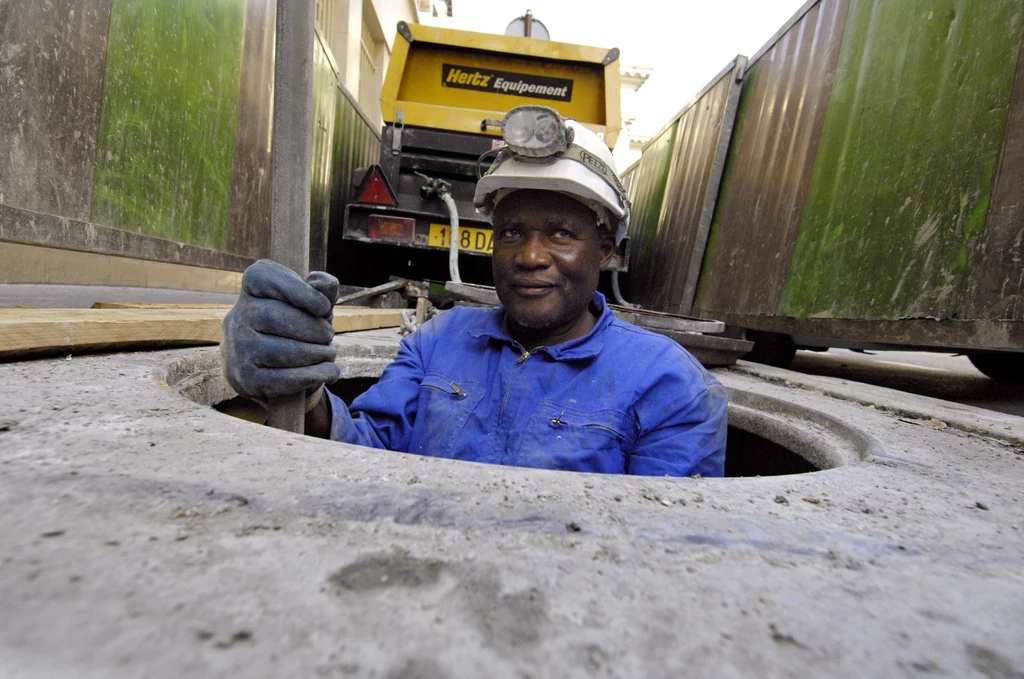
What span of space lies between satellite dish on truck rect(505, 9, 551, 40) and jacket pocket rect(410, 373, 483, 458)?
5.00m

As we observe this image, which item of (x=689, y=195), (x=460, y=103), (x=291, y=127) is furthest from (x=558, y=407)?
(x=460, y=103)

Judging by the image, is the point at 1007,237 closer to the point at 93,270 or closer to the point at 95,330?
the point at 95,330

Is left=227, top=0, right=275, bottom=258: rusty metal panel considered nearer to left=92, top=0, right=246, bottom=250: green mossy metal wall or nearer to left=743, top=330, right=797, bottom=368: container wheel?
left=92, top=0, right=246, bottom=250: green mossy metal wall

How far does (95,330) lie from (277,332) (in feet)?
2.27

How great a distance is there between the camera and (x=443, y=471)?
0.89 metres

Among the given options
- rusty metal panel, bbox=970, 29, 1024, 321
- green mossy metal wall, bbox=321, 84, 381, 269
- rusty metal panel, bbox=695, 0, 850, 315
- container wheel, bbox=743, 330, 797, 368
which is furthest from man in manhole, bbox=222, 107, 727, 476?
green mossy metal wall, bbox=321, 84, 381, 269

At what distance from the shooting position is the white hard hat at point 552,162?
176cm

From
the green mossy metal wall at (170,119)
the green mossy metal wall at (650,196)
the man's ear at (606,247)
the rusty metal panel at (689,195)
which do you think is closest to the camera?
the man's ear at (606,247)

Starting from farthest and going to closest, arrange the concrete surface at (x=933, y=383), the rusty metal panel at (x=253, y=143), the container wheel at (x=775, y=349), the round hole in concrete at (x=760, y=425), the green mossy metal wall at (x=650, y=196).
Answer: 1. the green mossy metal wall at (x=650, y=196)
2. the container wheel at (x=775, y=349)
3. the rusty metal panel at (x=253, y=143)
4. the concrete surface at (x=933, y=383)
5. the round hole in concrete at (x=760, y=425)

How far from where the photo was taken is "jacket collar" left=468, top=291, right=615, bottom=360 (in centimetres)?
177

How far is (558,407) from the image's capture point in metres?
1.67

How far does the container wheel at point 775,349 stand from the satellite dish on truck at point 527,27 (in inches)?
146

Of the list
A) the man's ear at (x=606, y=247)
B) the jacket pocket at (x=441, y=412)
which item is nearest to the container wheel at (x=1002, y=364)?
the man's ear at (x=606, y=247)

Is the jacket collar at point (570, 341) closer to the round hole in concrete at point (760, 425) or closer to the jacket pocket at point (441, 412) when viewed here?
the jacket pocket at point (441, 412)
